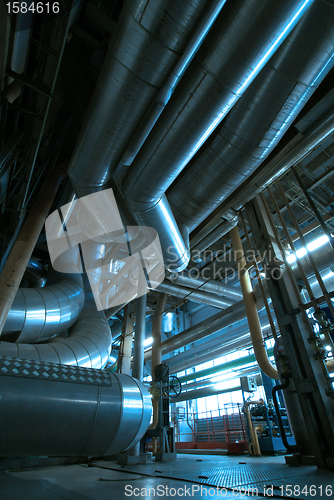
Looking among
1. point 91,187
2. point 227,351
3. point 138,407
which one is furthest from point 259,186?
point 227,351

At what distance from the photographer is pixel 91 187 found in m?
3.39

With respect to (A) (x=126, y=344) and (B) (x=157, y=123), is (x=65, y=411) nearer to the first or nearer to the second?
(B) (x=157, y=123)

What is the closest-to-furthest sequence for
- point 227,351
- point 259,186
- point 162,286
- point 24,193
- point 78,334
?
point 259,186 < point 24,193 < point 78,334 < point 162,286 < point 227,351

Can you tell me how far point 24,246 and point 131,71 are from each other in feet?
9.79

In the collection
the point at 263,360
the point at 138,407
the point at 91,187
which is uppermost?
the point at 91,187

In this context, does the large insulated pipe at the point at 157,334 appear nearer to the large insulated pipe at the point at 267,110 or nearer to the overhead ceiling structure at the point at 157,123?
the overhead ceiling structure at the point at 157,123

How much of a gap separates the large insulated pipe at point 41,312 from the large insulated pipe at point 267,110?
288 cm

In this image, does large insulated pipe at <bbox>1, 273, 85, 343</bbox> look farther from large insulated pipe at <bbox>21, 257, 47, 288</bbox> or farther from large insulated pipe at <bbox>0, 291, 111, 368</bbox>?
large insulated pipe at <bbox>21, 257, 47, 288</bbox>

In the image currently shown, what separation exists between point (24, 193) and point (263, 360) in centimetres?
447

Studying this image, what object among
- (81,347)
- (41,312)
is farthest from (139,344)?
(41,312)

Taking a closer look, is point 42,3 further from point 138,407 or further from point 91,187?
point 138,407

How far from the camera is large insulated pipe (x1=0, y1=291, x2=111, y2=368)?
367 centimetres

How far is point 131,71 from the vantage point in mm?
2318

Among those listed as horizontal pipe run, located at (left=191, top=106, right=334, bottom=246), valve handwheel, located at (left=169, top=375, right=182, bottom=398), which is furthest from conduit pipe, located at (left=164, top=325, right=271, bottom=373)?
horizontal pipe run, located at (left=191, top=106, right=334, bottom=246)
